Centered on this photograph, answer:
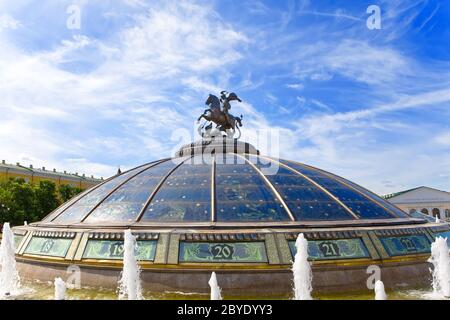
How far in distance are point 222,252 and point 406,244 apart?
479cm

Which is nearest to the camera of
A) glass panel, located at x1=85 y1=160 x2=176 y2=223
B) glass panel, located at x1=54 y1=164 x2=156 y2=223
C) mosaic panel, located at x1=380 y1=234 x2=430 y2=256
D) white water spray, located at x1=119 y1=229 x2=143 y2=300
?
white water spray, located at x1=119 y1=229 x2=143 y2=300

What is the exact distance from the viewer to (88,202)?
35.9 feet

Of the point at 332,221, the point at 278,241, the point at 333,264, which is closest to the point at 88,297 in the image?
the point at 278,241

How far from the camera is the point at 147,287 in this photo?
7.61 meters

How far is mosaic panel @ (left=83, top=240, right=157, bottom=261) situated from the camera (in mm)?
7988

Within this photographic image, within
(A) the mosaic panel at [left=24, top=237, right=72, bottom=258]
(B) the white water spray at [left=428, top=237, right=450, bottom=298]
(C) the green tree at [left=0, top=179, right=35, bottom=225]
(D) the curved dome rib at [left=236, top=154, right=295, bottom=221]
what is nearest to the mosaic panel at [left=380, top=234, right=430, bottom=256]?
(B) the white water spray at [left=428, top=237, right=450, bottom=298]

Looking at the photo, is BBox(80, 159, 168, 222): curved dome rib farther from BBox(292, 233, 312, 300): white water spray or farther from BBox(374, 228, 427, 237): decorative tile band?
BBox(374, 228, 427, 237): decorative tile band

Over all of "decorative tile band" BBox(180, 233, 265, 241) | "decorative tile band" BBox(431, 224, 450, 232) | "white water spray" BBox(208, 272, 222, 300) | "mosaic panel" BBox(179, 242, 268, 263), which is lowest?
"white water spray" BBox(208, 272, 222, 300)

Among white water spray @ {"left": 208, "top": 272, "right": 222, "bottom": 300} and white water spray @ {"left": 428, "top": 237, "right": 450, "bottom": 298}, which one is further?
white water spray @ {"left": 428, "top": 237, "right": 450, "bottom": 298}

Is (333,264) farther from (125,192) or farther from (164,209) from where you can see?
(125,192)

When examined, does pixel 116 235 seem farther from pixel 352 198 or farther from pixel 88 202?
pixel 352 198

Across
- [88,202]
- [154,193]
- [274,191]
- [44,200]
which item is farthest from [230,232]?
[44,200]

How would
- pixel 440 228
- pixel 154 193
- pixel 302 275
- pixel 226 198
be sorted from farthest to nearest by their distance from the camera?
pixel 440 228 → pixel 154 193 → pixel 226 198 → pixel 302 275
